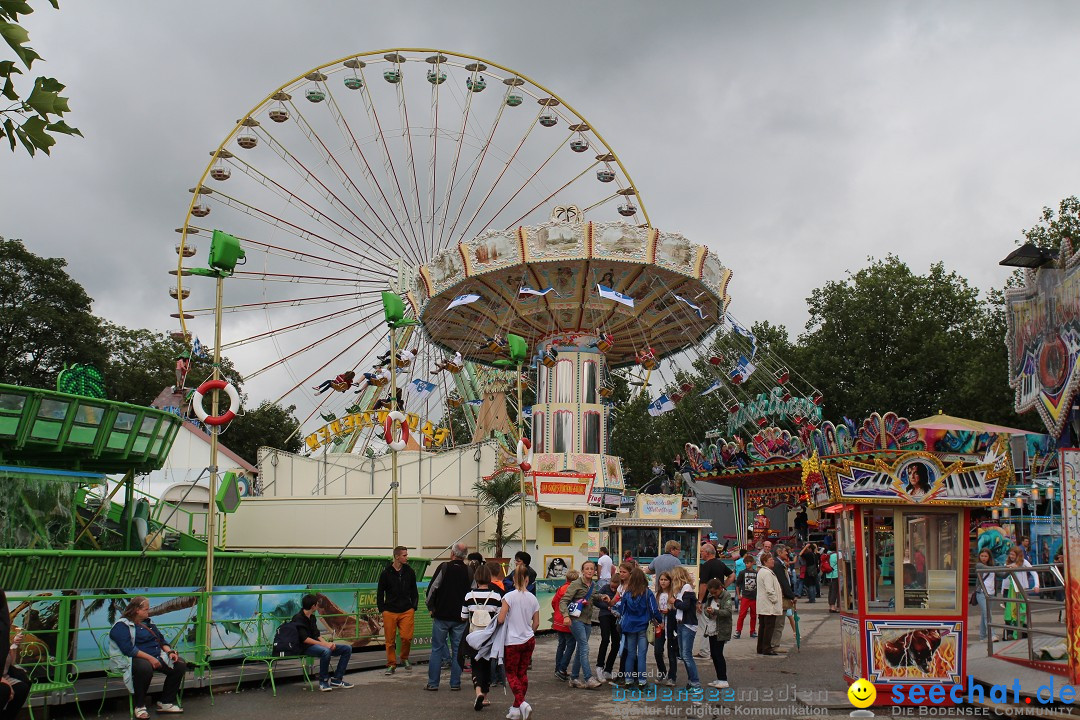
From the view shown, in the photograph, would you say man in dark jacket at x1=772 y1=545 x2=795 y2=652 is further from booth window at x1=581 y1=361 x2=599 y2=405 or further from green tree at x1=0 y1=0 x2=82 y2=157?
booth window at x1=581 y1=361 x2=599 y2=405

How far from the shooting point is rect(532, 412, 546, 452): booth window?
107 feet

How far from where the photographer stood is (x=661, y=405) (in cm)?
3459

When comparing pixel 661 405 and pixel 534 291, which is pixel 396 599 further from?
pixel 661 405

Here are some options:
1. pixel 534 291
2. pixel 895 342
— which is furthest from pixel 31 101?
pixel 895 342

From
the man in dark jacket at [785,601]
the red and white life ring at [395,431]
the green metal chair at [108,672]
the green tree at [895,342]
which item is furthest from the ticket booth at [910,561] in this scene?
the green tree at [895,342]

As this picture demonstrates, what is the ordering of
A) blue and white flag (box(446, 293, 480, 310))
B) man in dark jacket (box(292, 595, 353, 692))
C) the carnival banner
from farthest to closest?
blue and white flag (box(446, 293, 480, 310))
man in dark jacket (box(292, 595, 353, 692))
the carnival banner

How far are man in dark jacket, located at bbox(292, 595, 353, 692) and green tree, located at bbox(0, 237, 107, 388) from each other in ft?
122

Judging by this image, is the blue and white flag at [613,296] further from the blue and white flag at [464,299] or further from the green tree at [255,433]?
the green tree at [255,433]

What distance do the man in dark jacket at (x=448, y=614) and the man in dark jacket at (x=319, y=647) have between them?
994 mm

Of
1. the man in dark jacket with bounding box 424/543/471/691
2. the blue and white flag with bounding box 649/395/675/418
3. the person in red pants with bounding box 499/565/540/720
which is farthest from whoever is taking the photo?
the blue and white flag with bounding box 649/395/675/418

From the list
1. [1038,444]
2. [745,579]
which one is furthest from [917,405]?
[745,579]

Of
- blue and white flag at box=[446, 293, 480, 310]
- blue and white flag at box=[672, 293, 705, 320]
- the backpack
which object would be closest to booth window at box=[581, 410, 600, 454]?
blue and white flag at box=[672, 293, 705, 320]

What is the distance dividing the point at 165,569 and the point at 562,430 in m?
20.7

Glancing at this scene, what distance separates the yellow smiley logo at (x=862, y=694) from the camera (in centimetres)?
994
